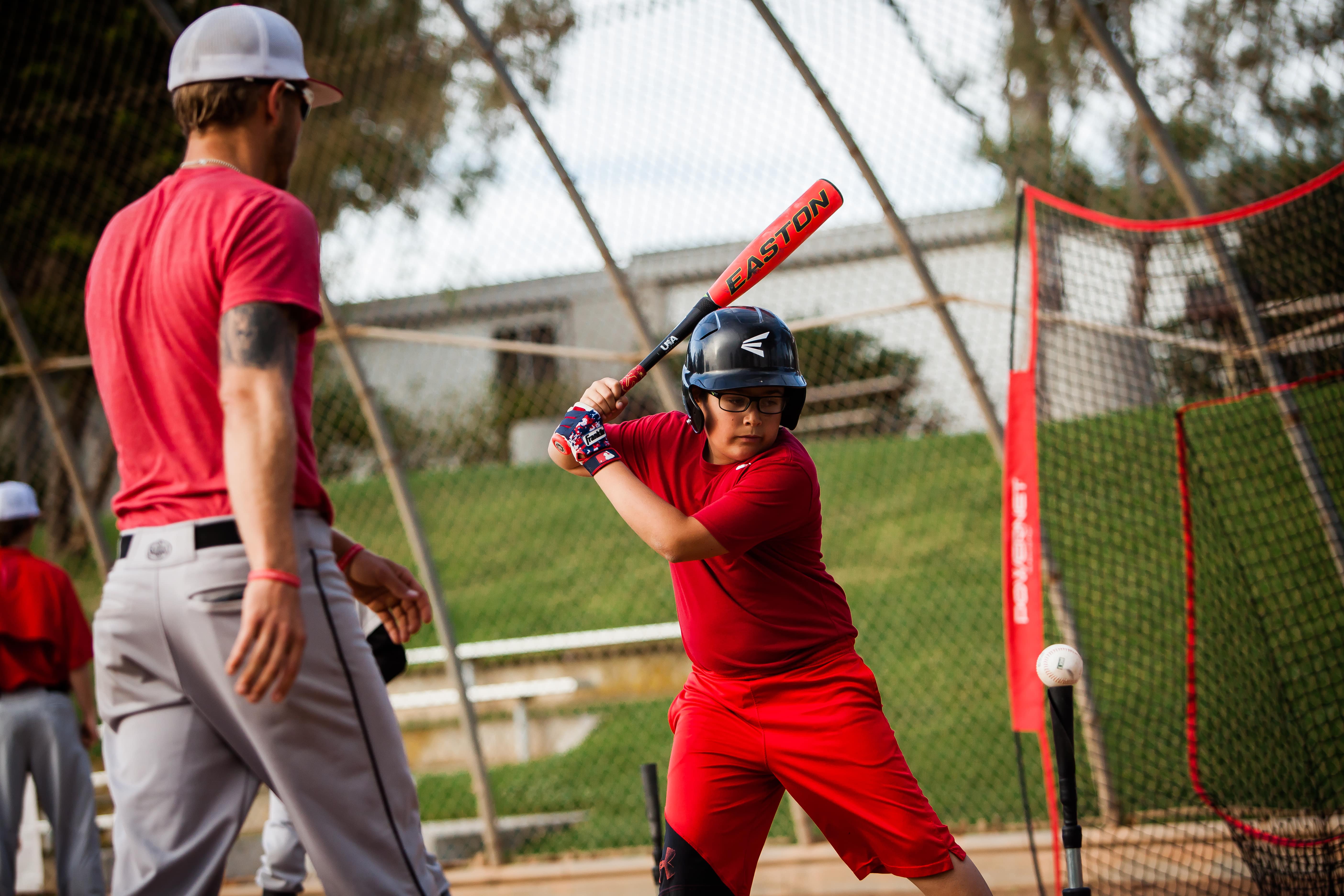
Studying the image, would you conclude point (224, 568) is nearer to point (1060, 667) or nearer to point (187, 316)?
point (187, 316)

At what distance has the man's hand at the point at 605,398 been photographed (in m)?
2.89

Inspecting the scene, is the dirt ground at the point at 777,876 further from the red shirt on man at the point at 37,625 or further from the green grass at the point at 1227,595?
the red shirt on man at the point at 37,625

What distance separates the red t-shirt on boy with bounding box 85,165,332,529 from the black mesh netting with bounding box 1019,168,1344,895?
2.71 meters

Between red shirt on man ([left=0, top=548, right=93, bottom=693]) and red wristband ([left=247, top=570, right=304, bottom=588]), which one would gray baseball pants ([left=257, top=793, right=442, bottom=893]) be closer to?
red shirt on man ([left=0, top=548, right=93, bottom=693])

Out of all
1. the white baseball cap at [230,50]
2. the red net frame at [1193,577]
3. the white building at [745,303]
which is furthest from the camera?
the white building at [745,303]

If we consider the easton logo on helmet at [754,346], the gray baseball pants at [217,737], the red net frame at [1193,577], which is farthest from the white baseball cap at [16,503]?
the red net frame at [1193,577]

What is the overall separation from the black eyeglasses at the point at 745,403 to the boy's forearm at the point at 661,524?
1.00 ft

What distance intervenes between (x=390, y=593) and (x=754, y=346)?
1083 mm

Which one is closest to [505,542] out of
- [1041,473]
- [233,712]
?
[1041,473]

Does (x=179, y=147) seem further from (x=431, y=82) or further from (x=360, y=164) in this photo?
(x=431, y=82)

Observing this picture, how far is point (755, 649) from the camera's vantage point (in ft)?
9.14

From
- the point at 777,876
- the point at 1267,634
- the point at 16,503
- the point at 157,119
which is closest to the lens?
the point at 1267,634

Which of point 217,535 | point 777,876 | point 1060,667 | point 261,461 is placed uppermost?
point 261,461

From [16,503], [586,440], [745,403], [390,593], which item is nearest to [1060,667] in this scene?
[745,403]
